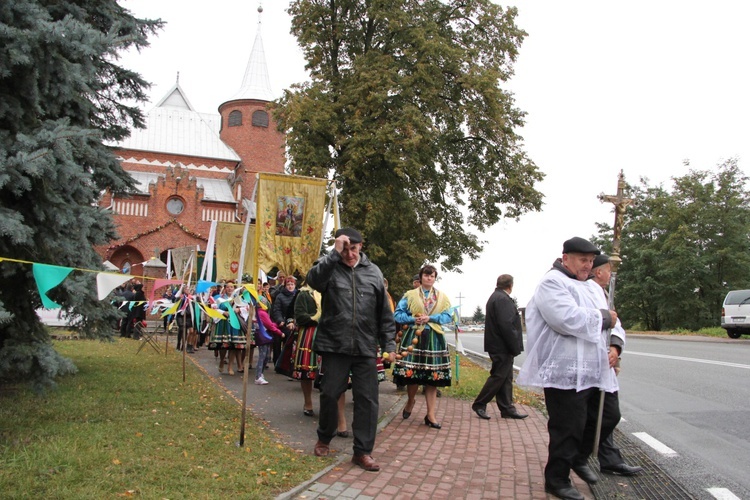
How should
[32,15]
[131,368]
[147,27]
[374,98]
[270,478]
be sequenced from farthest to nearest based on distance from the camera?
[374,98]
[131,368]
[147,27]
[32,15]
[270,478]

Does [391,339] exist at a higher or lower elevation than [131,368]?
higher

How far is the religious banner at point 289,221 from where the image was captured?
6.48 metres

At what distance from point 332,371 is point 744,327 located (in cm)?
2333

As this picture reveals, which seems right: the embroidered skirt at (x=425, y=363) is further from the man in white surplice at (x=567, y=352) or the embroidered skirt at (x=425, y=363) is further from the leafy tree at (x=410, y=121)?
the leafy tree at (x=410, y=121)

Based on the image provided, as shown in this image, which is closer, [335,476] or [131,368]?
[335,476]

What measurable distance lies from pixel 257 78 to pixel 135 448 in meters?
51.4

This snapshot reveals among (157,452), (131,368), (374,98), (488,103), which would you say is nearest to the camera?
(157,452)

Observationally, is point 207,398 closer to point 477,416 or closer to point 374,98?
point 477,416

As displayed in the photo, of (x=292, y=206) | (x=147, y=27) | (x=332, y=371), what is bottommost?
(x=332, y=371)

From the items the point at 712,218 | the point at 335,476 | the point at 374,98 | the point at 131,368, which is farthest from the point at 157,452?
the point at 712,218

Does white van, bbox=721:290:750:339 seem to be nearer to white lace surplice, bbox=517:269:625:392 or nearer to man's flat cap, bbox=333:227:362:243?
white lace surplice, bbox=517:269:625:392

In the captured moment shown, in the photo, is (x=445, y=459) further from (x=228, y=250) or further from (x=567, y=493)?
(x=228, y=250)

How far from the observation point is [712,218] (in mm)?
40656

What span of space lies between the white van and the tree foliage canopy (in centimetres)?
1591
